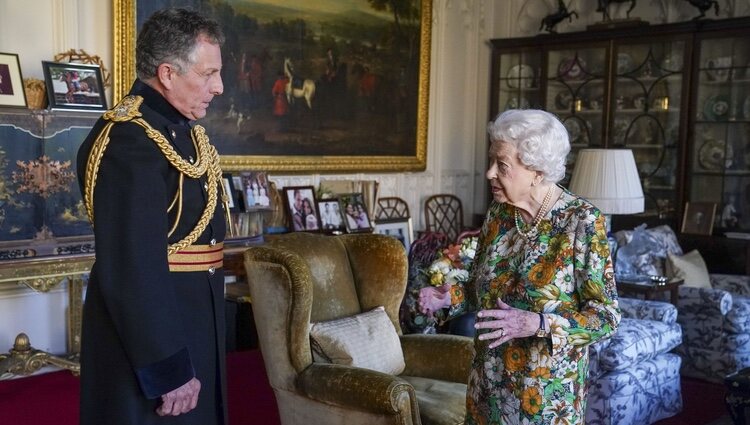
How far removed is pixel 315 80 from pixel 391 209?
138 centimetres

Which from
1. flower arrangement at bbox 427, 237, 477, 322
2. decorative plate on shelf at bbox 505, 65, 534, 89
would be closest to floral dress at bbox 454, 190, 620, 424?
flower arrangement at bbox 427, 237, 477, 322

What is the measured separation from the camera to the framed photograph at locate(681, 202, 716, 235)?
231 inches

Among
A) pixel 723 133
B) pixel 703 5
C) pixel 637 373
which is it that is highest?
pixel 703 5

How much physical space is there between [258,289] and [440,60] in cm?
461

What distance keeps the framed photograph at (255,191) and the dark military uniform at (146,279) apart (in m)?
3.14

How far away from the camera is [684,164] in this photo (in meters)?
6.05

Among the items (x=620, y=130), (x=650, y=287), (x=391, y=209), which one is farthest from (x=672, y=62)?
(x=391, y=209)

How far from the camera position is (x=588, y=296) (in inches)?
75.8

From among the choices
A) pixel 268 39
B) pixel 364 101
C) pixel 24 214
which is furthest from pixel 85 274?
pixel 364 101

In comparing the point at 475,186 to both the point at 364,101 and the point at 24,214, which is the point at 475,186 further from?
the point at 24,214

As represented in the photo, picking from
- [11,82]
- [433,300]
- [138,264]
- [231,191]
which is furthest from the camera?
[231,191]

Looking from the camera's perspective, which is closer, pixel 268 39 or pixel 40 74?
pixel 40 74

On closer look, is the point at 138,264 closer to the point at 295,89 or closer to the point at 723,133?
the point at 295,89

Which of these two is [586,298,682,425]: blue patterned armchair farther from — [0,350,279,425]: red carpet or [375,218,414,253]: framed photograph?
[375,218,414,253]: framed photograph
